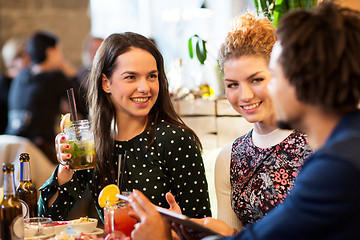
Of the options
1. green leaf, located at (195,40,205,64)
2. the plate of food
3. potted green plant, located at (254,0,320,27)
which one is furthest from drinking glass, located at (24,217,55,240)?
potted green plant, located at (254,0,320,27)

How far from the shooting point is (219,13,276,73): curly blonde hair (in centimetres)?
173

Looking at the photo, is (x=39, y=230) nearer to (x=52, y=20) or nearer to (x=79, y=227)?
(x=79, y=227)

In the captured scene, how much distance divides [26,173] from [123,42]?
64 cm

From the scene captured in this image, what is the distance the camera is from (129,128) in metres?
2.07

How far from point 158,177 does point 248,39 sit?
24.6 inches

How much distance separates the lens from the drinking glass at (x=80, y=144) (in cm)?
170

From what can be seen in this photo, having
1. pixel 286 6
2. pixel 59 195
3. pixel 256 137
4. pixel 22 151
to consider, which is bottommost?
pixel 22 151

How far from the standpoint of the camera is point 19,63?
5195 mm

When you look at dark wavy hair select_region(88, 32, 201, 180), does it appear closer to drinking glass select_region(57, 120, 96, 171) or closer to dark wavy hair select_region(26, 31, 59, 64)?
drinking glass select_region(57, 120, 96, 171)

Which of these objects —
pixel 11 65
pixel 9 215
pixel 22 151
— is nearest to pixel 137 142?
pixel 9 215

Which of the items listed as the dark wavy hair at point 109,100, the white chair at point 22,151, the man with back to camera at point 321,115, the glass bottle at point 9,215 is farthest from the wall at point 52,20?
the man with back to camera at point 321,115

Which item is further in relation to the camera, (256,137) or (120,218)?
(256,137)

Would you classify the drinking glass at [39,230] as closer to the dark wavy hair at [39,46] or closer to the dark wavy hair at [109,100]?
the dark wavy hair at [109,100]

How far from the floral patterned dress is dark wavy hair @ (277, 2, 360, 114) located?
2.31 ft
